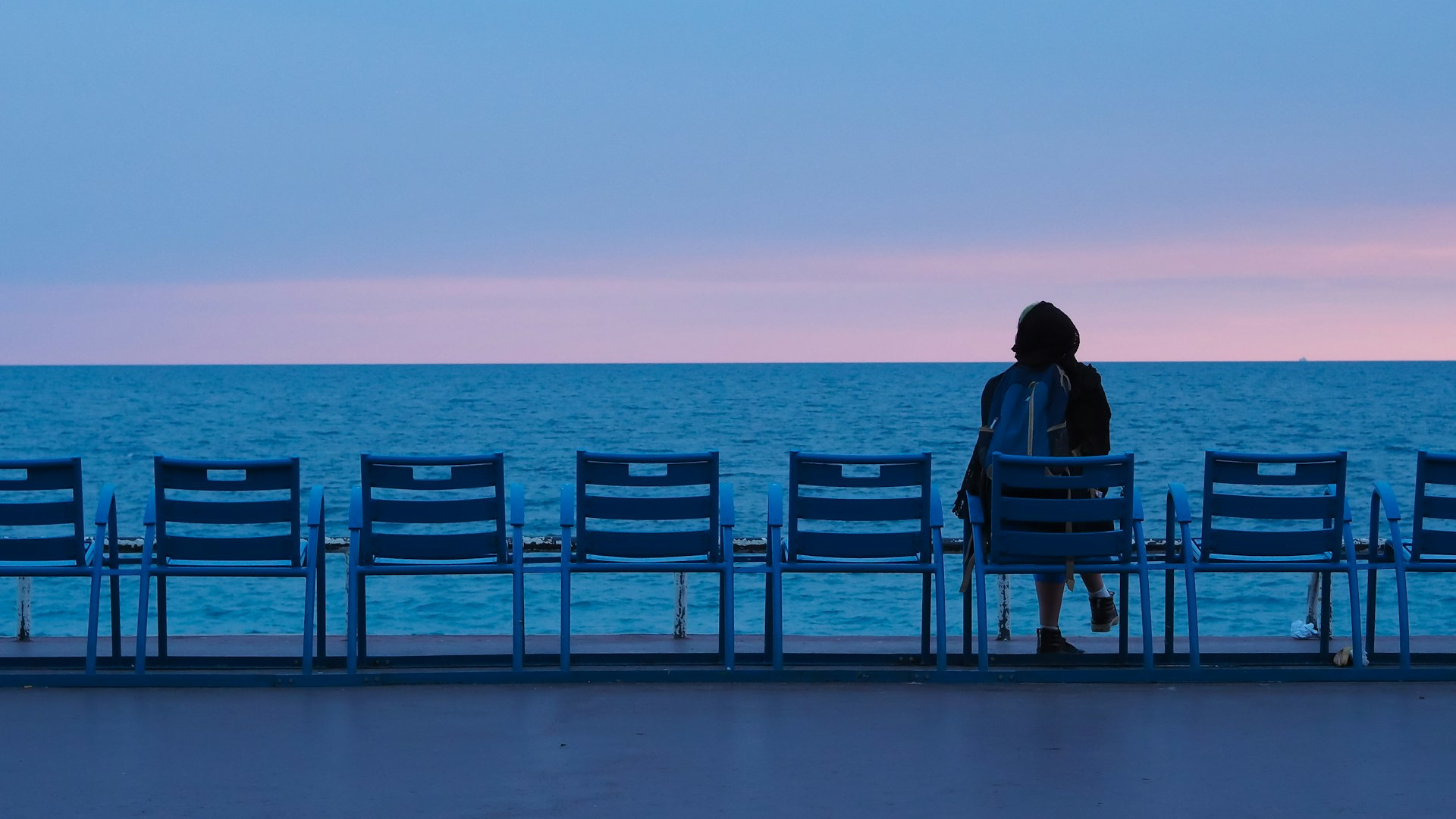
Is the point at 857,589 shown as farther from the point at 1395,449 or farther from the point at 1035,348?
the point at 1395,449

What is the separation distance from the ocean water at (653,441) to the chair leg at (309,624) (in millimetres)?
3523

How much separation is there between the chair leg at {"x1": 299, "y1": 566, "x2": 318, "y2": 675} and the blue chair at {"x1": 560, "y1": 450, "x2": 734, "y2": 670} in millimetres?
1013

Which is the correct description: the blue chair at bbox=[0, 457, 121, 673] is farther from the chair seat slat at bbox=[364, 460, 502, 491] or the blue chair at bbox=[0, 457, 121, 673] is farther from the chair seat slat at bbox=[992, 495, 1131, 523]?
the chair seat slat at bbox=[992, 495, 1131, 523]

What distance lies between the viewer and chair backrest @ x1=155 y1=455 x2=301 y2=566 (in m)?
6.59

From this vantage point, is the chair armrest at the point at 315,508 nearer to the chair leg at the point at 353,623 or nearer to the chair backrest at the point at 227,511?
the chair backrest at the point at 227,511

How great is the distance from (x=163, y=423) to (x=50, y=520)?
6881 centimetres

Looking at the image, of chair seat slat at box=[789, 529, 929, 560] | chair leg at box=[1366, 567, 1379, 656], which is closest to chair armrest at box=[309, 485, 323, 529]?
chair seat slat at box=[789, 529, 929, 560]

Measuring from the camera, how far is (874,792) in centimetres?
488

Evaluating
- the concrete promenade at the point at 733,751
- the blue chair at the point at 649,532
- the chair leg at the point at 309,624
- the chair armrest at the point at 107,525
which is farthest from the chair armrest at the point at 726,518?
the chair armrest at the point at 107,525

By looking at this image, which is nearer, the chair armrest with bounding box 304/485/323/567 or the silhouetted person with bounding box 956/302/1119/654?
the chair armrest with bounding box 304/485/323/567

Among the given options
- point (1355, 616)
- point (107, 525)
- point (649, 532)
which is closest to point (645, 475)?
point (649, 532)

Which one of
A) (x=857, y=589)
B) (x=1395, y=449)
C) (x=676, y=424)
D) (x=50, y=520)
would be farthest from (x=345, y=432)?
(x=50, y=520)

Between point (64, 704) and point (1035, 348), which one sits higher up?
point (1035, 348)

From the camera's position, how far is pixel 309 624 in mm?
6566
